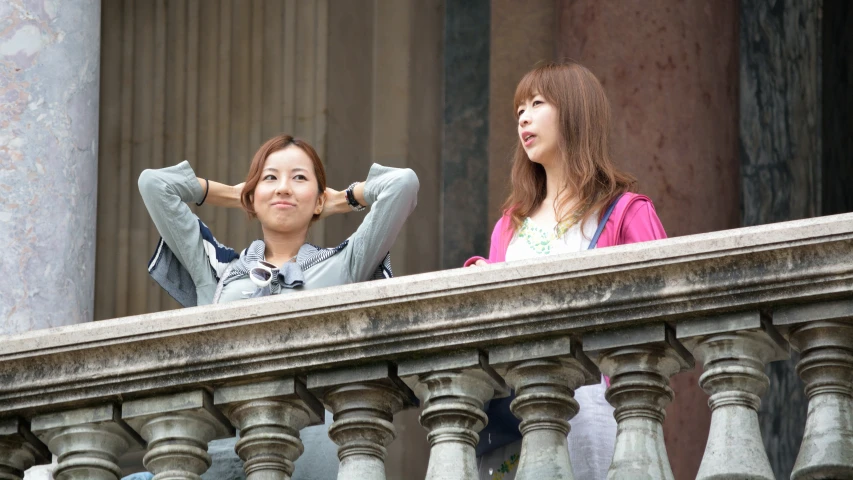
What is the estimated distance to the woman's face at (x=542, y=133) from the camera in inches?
272

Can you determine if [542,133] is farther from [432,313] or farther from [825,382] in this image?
[825,382]

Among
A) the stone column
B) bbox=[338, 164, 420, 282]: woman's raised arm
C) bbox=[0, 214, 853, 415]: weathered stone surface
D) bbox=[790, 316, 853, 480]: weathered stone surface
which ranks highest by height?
the stone column

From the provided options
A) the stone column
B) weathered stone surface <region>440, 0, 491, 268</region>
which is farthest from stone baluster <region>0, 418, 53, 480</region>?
weathered stone surface <region>440, 0, 491, 268</region>

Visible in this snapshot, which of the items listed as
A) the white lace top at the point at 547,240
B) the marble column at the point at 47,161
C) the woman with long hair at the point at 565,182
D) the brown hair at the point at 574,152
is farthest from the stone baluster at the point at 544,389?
the marble column at the point at 47,161

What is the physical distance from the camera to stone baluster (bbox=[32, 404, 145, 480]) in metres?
5.71

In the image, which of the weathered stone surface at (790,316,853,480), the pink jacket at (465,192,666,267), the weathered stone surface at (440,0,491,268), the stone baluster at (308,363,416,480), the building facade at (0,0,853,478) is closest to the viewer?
the weathered stone surface at (790,316,853,480)

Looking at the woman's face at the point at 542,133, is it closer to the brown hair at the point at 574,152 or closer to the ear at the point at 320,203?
the brown hair at the point at 574,152

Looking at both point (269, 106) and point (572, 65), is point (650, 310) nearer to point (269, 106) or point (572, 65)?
point (572, 65)

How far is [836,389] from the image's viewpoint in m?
5.07

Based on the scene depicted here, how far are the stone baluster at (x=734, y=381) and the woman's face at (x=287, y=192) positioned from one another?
2.25 m

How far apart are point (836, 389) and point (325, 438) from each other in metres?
1.62

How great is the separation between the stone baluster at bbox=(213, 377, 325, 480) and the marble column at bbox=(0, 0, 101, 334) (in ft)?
8.90

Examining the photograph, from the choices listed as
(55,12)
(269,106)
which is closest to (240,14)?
(269,106)

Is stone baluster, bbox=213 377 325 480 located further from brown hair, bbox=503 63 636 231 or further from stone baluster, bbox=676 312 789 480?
brown hair, bbox=503 63 636 231
